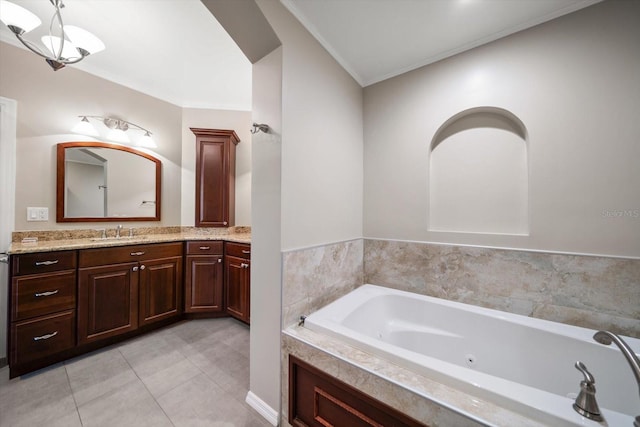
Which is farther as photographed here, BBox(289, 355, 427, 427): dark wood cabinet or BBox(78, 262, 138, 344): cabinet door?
BBox(78, 262, 138, 344): cabinet door

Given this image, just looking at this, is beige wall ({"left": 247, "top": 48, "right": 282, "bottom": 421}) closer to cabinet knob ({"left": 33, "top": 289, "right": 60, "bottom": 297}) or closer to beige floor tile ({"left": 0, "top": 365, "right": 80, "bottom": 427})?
beige floor tile ({"left": 0, "top": 365, "right": 80, "bottom": 427})

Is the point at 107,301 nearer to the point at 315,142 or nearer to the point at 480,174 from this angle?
the point at 315,142

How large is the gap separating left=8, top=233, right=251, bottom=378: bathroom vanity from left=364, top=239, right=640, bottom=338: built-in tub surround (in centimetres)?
162

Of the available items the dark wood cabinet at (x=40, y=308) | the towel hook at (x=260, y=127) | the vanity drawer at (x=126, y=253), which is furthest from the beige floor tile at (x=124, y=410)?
the towel hook at (x=260, y=127)

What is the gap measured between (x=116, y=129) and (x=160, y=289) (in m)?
1.83

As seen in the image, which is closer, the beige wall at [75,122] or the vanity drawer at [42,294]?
the vanity drawer at [42,294]

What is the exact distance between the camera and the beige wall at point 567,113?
1.28 metres

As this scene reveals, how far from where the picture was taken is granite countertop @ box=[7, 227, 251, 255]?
177 centimetres

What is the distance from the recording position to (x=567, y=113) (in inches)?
55.5

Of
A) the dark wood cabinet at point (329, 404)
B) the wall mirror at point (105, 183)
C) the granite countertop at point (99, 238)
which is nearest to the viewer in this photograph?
the dark wood cabinet at point (329, 404)

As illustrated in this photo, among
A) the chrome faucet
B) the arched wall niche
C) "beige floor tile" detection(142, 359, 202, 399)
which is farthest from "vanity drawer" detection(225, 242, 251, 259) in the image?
the chrome faucet

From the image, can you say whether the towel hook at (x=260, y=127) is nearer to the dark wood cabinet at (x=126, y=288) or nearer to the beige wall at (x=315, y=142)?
the beige wall at (x=315, y=142)

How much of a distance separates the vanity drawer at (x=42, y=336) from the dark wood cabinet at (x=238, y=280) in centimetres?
120

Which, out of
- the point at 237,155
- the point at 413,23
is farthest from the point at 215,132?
the point at 413,23
